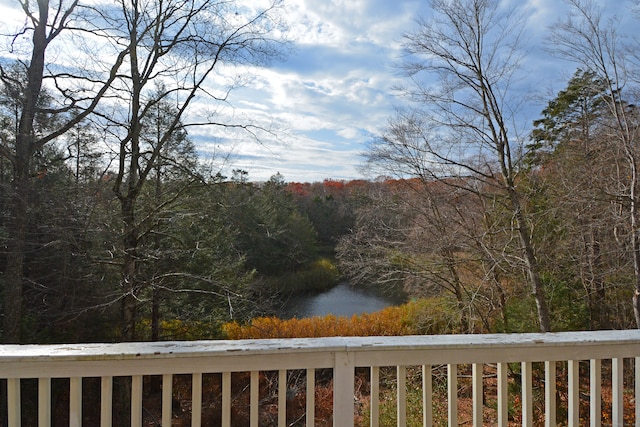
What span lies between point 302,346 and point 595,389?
3.39ft

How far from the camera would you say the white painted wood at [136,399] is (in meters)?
1.07

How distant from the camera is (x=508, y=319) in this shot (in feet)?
26.0

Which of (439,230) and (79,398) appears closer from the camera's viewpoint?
(79,398)

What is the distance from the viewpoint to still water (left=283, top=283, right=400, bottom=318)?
14.3 metres

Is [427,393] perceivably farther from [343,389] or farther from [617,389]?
[617,389]

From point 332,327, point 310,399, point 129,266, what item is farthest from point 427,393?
point 332,327

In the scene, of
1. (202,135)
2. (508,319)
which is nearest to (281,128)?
(202,135)

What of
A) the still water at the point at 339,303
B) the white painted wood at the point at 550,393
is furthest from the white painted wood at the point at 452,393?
the still water at the point at 339,303

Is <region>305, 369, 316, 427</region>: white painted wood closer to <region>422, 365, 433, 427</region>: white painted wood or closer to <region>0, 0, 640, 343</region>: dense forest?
<region>422, 365, 433, 427</region>: white painted wood

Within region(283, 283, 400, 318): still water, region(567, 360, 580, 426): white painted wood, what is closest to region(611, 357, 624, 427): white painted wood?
region(567, 360, 580, 426): white painted wood

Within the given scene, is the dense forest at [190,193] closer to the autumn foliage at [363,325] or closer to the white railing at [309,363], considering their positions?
the autumn foliage at [363,325]

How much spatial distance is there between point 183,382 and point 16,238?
3211mm

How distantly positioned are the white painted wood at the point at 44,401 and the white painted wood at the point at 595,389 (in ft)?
5.59

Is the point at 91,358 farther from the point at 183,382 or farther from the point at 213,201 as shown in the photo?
the point at 183,382
